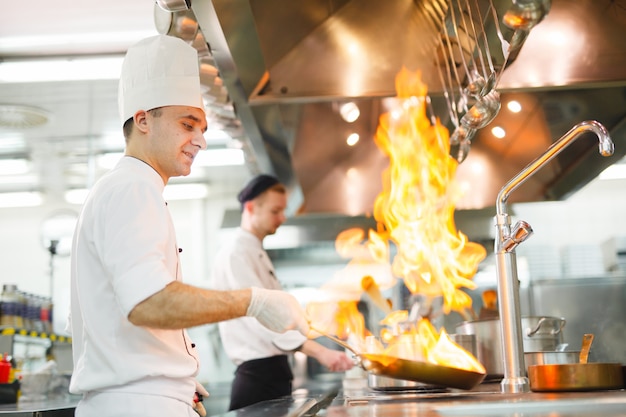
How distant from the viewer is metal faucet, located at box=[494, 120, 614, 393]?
6.45ft

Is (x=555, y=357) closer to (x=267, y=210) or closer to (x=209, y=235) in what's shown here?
(x=267, y=210)

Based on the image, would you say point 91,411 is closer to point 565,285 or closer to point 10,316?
point 10,316

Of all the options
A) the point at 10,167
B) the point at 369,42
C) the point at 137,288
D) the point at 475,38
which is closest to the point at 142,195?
the point at 137,288

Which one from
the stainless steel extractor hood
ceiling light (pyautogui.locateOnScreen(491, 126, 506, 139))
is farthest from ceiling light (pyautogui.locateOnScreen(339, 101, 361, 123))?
ceiling light (pyautogui.locateOnScreen(491, 126, 506, 139))

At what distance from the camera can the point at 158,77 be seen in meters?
1.79

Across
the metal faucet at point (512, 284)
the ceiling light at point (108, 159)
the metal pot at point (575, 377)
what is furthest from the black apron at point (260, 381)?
the ceiling light at point (108, 159)

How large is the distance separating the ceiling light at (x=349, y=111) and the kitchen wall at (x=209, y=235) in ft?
7.38

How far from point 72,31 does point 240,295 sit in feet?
11.5

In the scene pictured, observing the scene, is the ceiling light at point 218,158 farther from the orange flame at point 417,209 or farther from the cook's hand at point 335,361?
the cook's hand at point 335,361

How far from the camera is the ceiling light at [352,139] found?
11.9ft

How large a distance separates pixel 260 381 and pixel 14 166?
494cm

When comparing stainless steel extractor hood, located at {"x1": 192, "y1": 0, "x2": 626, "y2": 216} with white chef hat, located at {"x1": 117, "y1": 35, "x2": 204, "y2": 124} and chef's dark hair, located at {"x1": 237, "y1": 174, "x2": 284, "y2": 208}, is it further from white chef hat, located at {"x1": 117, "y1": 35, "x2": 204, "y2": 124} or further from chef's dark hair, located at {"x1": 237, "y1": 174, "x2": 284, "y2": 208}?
white chef hat, located at {"x1": 117, "y1": 35, "x2": 204, "y2": 124}

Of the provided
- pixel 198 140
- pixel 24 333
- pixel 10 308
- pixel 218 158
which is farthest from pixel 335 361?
pixel 218 158

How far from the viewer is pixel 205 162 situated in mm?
7051
